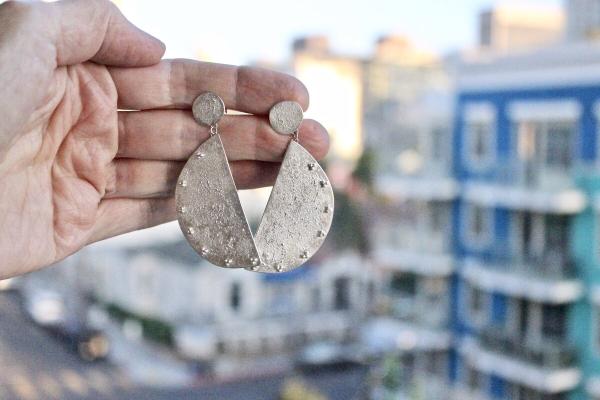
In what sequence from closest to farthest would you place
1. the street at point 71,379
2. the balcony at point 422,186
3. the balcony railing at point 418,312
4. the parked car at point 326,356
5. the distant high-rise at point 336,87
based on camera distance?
1. the balcony at point 422,186
2. the balcony railing at point 418,312
3. the street at point 71,379
4. the parked car at point 326,356
5. the distant high-rise at point 336,87

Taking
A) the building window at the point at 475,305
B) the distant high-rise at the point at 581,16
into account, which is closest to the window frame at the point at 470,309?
the building window at the point at 475,305

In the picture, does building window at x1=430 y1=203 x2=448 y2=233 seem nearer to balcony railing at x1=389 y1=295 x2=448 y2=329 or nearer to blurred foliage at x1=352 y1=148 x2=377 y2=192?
balcony railing at x1=389 y1=295 x2=448 y2=329

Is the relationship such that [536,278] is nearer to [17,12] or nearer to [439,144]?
[439,144]

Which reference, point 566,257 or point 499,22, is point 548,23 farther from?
point 566,257

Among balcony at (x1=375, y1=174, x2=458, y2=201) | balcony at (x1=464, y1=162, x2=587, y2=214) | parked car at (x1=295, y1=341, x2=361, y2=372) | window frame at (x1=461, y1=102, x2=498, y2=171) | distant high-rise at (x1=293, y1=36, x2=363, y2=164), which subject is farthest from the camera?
distant high-rise at (x1=293, y1=36, x2=363, y2=164)

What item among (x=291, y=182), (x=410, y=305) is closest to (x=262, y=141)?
(x=291, y=182)

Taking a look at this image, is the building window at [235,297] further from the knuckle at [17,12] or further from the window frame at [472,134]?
the knuckle at [17,12]

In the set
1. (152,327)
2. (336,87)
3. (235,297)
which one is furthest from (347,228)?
(152,327)

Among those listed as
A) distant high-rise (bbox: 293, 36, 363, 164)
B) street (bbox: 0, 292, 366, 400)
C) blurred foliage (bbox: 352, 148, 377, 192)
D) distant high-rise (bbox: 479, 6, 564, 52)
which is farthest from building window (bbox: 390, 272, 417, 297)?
blurred foliage (bbox: 352, 148, 377, 192)
